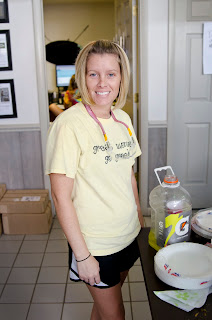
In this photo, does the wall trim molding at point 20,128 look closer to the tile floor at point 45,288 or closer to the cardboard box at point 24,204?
the cardboard box at point 24,204

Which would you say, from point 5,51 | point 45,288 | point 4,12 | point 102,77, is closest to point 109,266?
point 102,77

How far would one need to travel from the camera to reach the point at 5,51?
2.98m

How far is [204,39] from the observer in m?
3.01

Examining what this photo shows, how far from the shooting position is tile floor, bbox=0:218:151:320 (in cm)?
203

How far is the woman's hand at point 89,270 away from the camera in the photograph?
1.10 metres

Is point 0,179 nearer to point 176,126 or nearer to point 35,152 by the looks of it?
point 35,152

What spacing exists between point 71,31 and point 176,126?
3.98m

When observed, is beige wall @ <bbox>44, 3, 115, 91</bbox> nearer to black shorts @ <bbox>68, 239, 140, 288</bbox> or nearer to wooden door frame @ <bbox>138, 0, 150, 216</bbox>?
wooden door frame @ <bbox>138, 0, 150, 216</bbox>

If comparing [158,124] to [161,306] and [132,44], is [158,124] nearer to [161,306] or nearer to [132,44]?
[132,44]

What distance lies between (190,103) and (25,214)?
184 centimetres

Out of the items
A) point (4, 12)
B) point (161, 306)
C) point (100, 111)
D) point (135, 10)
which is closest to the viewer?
point (161, 306)

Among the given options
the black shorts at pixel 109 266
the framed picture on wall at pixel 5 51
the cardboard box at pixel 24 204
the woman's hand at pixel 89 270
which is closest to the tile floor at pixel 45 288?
the cardboard box at pixel 24 204

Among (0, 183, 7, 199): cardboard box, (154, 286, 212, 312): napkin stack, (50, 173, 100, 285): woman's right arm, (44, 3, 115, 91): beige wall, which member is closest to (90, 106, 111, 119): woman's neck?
(50, 173, 100, 285): woman's right arm

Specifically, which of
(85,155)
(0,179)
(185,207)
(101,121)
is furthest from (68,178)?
(0,179)
